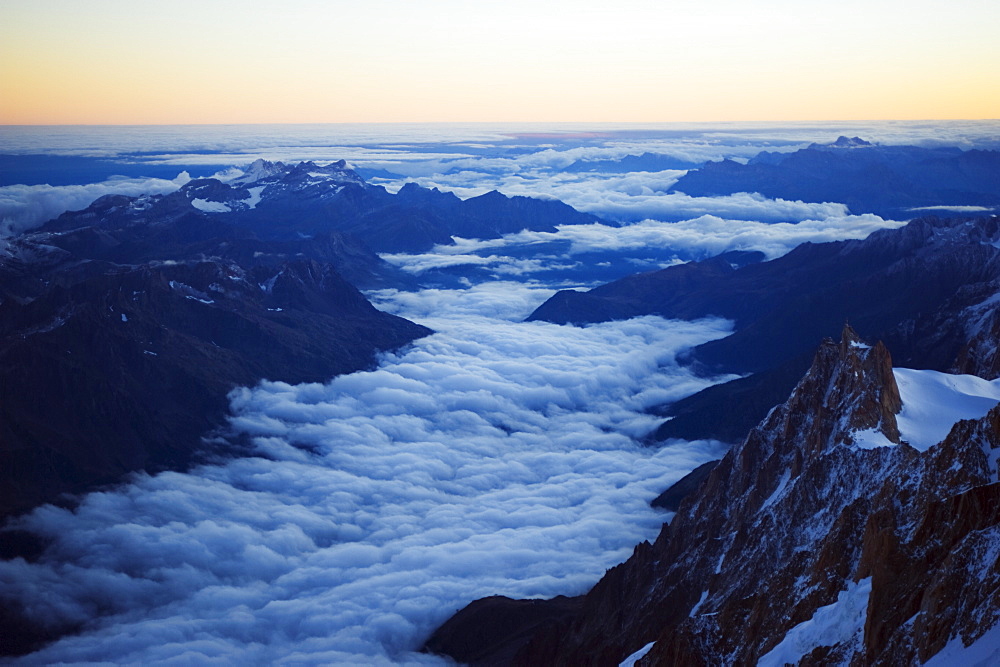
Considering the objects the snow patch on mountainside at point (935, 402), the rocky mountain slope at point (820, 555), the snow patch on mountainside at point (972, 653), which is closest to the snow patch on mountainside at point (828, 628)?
the rocky mountain slope at point (820, 555)

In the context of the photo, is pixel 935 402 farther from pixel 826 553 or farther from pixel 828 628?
pixel 828 628

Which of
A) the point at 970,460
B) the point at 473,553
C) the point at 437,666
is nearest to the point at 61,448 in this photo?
the point at 473,553

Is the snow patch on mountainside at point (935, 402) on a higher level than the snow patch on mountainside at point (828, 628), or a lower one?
higher

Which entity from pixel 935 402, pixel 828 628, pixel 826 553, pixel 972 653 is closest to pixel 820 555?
pixel 826 553

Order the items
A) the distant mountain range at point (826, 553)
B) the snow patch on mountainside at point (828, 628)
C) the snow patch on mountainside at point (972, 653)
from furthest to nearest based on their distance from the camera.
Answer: the snow patch on mountainside at point (828, 628) < the distant mountain range at point (826, 553) < the snow patch on mountainside at point (972, 653)

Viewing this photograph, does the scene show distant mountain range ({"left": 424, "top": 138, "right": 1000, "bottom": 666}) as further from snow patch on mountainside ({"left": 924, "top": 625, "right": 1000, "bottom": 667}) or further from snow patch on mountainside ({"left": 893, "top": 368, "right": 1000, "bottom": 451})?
snow patch on mountainside ({"left": 893, "top": 368, "right": 1000, "bottom": 451})

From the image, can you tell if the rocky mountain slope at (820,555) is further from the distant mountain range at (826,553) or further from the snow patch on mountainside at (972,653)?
the snow patch on mountainside at (972,653)

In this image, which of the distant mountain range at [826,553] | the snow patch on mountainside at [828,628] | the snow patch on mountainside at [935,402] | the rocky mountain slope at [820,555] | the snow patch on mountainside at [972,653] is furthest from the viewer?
the snow patch on mountainside at [935,402]

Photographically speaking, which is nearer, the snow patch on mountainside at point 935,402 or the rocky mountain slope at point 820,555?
the rocky mountain slope at point 820,555

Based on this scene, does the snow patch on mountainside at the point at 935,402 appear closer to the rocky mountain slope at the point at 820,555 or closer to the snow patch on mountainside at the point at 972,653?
the rocky mountain slope at the point at 820,555
